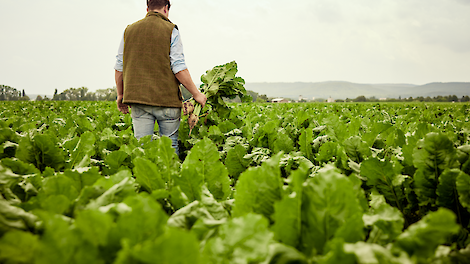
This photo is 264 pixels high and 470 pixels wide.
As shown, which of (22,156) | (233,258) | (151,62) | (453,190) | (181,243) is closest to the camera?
(181,243)

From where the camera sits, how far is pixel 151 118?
12.1 feet

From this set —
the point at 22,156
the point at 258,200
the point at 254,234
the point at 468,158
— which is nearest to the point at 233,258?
the point at 254,234

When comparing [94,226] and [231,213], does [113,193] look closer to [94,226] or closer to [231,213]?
[94,226]

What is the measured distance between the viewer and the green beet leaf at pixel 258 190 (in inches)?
37.8

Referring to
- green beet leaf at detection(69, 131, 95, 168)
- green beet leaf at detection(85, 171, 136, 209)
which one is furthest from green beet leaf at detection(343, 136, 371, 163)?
green beet leaf at detection(69, 131, 95, 168)

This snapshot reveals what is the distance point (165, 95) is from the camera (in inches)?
137

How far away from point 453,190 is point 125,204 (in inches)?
61.3

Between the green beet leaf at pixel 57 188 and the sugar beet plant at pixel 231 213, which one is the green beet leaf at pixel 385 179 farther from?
the green beet leaf at pixel 57 188

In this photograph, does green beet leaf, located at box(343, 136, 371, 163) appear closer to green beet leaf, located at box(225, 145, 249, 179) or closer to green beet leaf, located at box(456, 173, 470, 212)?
green beet leaf, located at box(456, 173, 470, 212)

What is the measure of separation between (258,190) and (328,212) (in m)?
0.27

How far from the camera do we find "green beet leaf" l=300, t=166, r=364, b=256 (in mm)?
797

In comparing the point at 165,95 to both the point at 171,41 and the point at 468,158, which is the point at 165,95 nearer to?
the point at 171,41

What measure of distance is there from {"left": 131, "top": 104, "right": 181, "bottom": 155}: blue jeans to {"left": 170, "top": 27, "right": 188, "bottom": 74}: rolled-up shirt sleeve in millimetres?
621

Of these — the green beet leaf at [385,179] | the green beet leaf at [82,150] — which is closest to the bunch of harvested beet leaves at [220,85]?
the green beet leaf at [82,150]
